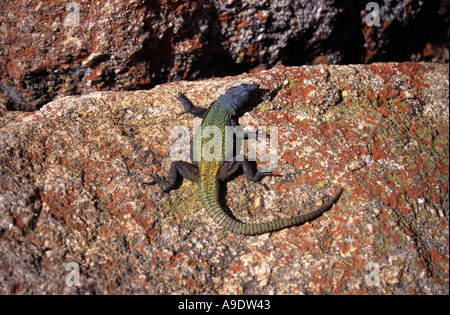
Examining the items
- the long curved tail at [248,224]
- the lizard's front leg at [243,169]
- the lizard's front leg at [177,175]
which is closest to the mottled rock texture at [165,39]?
the lizard's front leg at [177,175]

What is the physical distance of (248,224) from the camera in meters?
3.63

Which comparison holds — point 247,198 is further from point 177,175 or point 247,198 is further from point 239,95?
point 239,95

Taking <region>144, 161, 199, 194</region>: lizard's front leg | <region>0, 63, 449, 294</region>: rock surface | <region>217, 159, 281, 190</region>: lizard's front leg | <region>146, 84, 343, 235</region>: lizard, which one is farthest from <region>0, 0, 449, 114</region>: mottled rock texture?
<region>217, 159, 281, 190</region>: lizard's front leg

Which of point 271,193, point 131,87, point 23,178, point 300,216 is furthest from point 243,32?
point 23,178

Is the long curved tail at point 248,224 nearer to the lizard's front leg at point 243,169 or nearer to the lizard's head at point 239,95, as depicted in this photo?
the lizard's front leg at point 243,169

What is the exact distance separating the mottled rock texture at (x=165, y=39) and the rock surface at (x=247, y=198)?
622 mm

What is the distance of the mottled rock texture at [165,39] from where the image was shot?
15.3 feet

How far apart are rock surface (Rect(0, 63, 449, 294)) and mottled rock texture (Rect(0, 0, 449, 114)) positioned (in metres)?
0.62

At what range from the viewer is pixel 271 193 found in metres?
3.96

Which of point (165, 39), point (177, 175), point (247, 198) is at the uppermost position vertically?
point (165, 39)

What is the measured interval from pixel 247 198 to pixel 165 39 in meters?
2.59

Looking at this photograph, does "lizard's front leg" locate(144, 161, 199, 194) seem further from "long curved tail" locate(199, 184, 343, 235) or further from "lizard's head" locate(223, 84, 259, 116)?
"lizard's head" locate(223, 84, 259, 116)

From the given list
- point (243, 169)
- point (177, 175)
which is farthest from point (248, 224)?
point (177, 175)

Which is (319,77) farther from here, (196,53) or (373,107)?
(196,53)
